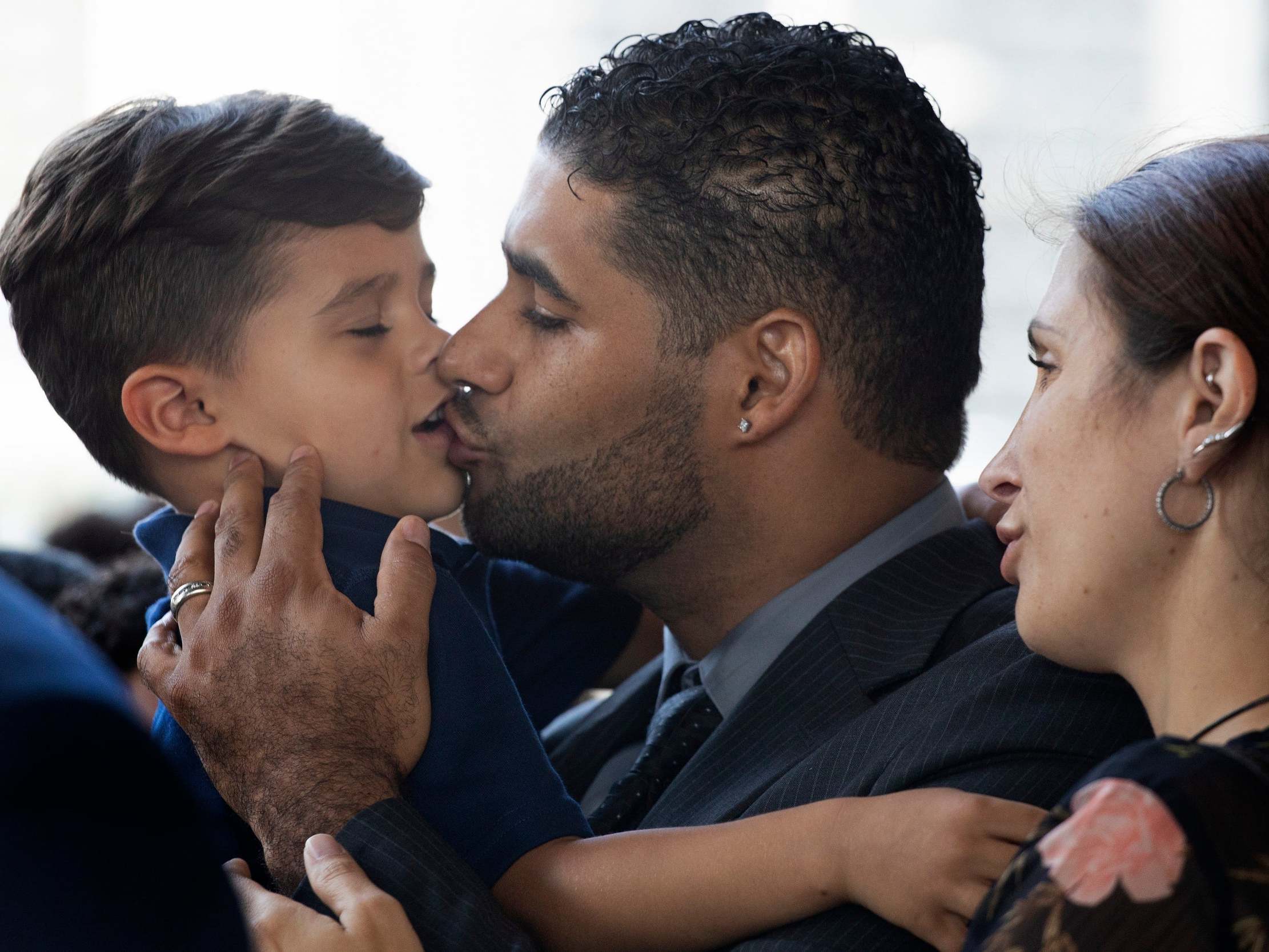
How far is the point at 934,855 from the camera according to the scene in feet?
3.89

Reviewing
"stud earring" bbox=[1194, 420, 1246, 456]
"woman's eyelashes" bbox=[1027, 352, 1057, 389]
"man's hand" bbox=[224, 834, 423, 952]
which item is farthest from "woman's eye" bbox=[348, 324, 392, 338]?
"stud earring" bbox=[1194, 420, 1246, 456]

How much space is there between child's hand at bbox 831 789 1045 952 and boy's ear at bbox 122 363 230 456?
38.6 inches

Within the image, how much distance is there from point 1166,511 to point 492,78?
14.9 ft

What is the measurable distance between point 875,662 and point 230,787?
0.76 meters

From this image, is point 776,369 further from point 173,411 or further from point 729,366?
point 173,411

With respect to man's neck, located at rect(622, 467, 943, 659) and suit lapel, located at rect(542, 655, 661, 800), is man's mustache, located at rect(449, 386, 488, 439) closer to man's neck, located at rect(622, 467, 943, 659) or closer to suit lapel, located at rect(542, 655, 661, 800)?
man's neck, located at rect(622, 467, 943, 659)

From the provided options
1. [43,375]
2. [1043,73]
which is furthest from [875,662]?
[1043,73]

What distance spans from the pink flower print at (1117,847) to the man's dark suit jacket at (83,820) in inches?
22.8

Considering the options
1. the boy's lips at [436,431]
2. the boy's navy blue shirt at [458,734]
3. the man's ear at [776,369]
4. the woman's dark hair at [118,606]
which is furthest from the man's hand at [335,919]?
the woman's dark hair at [118,606]

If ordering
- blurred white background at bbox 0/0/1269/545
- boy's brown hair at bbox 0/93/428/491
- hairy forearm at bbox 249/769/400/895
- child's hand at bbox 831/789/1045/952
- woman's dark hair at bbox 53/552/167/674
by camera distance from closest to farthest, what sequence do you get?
1. child's hand at bbox 831/789/1045/952
2. hairy forearm at bbox 249/769/400/895
3. boy's brown hair at bbox 0/93/428/491
4. woman's dark hair at bbox 53/552/167/674
5. blurred white background at bbox 0/0/1269/545

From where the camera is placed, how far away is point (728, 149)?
177 cm

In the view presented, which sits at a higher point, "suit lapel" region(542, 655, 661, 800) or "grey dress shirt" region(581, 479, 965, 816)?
"grey dress shirt" region(581, 479, 965, 816)

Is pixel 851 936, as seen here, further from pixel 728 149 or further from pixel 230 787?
pixel 728 149

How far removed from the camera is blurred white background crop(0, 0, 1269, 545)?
5.19 m
